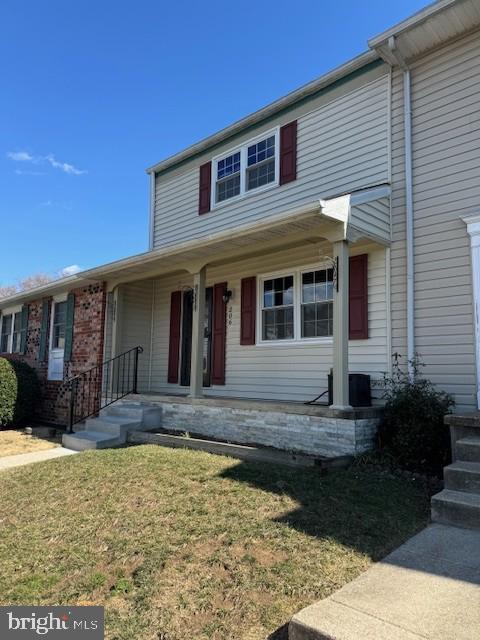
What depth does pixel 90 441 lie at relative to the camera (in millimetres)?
7223

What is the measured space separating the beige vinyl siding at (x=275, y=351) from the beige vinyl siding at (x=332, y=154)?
1.00m

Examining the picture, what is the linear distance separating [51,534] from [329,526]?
89.3 inches

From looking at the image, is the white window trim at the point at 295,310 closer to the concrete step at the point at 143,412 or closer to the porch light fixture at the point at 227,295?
the porch light fixture at the point at 227,295

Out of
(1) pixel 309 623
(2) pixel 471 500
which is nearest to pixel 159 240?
(2) pixel 471 500

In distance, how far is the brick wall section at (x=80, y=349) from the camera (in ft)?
32.3

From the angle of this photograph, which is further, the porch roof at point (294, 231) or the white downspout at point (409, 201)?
the white downspout at point (409, 201)

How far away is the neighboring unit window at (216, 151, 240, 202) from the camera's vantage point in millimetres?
9297

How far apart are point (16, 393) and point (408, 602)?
9196 mm

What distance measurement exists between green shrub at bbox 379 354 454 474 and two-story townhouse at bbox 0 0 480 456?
0.94ft

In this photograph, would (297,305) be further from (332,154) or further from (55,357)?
(55,357)

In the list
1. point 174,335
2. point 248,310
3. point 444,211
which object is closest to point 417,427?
point 444,211

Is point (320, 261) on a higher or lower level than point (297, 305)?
higher

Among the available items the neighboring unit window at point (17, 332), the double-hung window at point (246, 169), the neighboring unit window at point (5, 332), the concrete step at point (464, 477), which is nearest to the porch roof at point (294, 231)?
the double-hung window at point (246, 169)

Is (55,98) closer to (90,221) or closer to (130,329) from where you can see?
(130,329)
